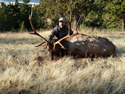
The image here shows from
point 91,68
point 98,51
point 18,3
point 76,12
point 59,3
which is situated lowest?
point 91,68

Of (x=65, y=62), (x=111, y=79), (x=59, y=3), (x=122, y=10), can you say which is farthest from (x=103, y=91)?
(x=122, y=10)

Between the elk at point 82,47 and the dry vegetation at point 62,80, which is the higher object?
the elk at point 82,47

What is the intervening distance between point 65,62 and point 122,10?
554 inches

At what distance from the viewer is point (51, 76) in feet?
9.24

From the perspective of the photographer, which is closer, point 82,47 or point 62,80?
point 62,80

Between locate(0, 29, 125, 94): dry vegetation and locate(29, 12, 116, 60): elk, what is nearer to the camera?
locate(0, 29, 125, 94): dry vegetation

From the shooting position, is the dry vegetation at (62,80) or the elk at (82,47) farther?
the elk at (82,47)

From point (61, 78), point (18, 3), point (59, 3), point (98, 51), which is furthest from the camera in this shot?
point (18, 3)

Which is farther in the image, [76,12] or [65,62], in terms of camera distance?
[76,12]

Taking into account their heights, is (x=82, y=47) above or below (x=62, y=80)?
above

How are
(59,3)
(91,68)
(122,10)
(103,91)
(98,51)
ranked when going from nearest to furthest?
1. (103,91)
2. (91,68)
3. (98,51)
4. (59,3)
5. (122,10)

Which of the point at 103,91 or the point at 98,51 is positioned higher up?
the point at 98,51

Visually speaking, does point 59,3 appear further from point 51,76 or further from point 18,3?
point 18,3

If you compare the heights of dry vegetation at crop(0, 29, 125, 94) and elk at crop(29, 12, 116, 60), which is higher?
elk at crop(29, 12, 116, 60)
